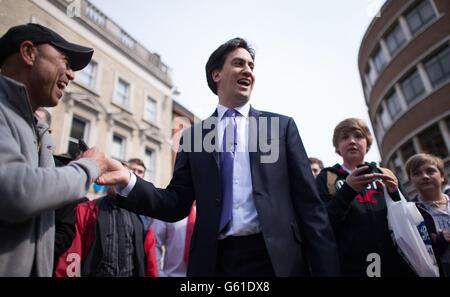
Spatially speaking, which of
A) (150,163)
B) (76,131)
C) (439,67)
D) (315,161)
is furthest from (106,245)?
(439,67)

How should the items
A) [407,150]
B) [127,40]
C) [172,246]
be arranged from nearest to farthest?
1. [172,246]
2. [127,40]
3. [407,150]

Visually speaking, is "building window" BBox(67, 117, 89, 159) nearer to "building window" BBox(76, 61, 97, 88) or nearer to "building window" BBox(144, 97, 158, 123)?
"building window" BBox(76, 61, 97, 88)

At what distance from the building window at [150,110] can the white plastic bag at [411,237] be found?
1418cm

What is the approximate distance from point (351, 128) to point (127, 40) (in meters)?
14.1

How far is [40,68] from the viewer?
1.50m

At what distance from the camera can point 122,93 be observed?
14.2 metres

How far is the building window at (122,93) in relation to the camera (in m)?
13.8

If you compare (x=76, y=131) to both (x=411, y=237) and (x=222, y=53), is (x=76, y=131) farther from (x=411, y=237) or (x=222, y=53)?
(x=411, y=237)

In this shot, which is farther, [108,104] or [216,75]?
[108,104]

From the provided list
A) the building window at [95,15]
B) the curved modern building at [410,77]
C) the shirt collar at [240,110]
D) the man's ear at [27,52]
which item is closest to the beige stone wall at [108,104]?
the building window at [95,15]

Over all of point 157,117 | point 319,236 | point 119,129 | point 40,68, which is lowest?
point 319,236
